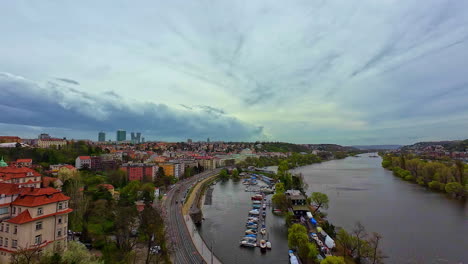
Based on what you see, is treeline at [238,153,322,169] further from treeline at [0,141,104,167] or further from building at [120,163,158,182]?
treeline at [0,141,104,167]

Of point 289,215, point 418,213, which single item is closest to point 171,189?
point 289,215

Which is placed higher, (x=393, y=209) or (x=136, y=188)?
(x=136, y=188)

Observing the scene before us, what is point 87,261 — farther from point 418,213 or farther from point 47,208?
point 418,213

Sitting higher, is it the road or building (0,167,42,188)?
building (0,167,42,188)

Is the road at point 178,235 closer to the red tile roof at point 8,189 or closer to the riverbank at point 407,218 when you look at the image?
the red tile roof at point 8,189

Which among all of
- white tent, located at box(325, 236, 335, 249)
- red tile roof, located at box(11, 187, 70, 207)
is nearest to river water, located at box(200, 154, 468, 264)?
white tent, located at box(325, 236, 335, 249)

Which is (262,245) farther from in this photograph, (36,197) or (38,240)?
(36,197)
